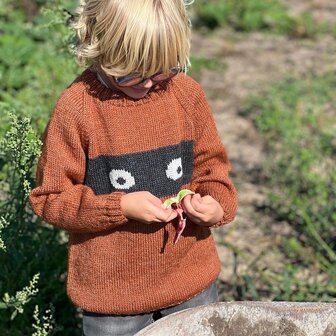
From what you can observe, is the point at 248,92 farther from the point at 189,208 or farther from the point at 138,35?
the point at 138,35

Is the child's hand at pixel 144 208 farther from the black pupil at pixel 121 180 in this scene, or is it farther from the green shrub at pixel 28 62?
the green shrub at pixel 28 62

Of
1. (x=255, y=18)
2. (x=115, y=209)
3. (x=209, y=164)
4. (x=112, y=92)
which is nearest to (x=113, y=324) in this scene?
(x=115, y=209)

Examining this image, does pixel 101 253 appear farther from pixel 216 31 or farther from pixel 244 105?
pixel 216 31

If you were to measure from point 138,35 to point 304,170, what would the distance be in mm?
2561

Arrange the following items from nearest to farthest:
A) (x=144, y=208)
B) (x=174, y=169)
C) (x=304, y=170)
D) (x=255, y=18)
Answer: (x=144, y=208) → (x=174, y=169) → (x=304, y=170) → (x=255, y=18)

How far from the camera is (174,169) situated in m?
2.25

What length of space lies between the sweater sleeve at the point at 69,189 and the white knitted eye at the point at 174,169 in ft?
0.48

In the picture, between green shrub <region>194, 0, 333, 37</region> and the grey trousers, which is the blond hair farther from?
green shrub <region>194, 0, 333, 37</region>

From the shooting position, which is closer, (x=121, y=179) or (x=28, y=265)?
(x=121, y=179)

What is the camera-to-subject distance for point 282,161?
15.1 ft

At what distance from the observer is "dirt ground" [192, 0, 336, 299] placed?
4.05m

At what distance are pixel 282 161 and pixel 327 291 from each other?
4.22 ft

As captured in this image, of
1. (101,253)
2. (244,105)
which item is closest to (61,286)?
(101,253)

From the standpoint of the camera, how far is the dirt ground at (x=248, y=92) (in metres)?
4.05
